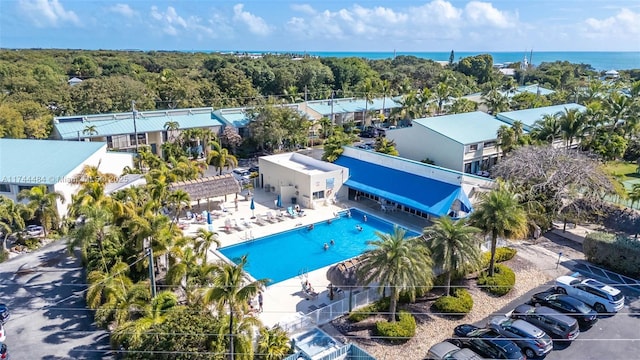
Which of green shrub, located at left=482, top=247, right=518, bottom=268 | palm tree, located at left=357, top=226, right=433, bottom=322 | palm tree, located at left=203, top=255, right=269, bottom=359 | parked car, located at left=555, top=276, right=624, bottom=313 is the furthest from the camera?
green shrub, located at left=482, top=247, right=518, bottom=268

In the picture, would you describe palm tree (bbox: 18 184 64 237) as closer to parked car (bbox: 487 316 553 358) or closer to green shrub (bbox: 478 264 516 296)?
green shrub (bbox: 478 264 516 296)

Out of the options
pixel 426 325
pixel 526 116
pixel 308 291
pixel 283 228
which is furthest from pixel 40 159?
pixel 526 116

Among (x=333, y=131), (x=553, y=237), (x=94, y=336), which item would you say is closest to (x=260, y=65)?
(x=333, y=131)

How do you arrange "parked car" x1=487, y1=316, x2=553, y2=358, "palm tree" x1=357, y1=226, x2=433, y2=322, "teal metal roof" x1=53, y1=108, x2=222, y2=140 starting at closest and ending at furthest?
"parked car" x1=487, y1=316, x2=553, y2=358
"palm tree" x1=357, y1=226, x2=433, y2=322
"teal metal roof" x1=53, y1=108, x2=222, y2=140

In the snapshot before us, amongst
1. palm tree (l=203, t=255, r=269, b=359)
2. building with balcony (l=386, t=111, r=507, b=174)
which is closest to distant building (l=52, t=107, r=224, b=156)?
building with balcony (l=386, t=111, r=507, b=174)

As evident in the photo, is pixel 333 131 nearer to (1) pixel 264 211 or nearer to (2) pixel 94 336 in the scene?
(1) pixel 264 211

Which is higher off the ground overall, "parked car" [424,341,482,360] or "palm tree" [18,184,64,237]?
"palm tree" [18,184,64,237]

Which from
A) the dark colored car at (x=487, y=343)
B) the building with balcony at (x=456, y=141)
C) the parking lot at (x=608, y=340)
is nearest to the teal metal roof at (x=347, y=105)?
the building with balcony at (x=456, y=141)
